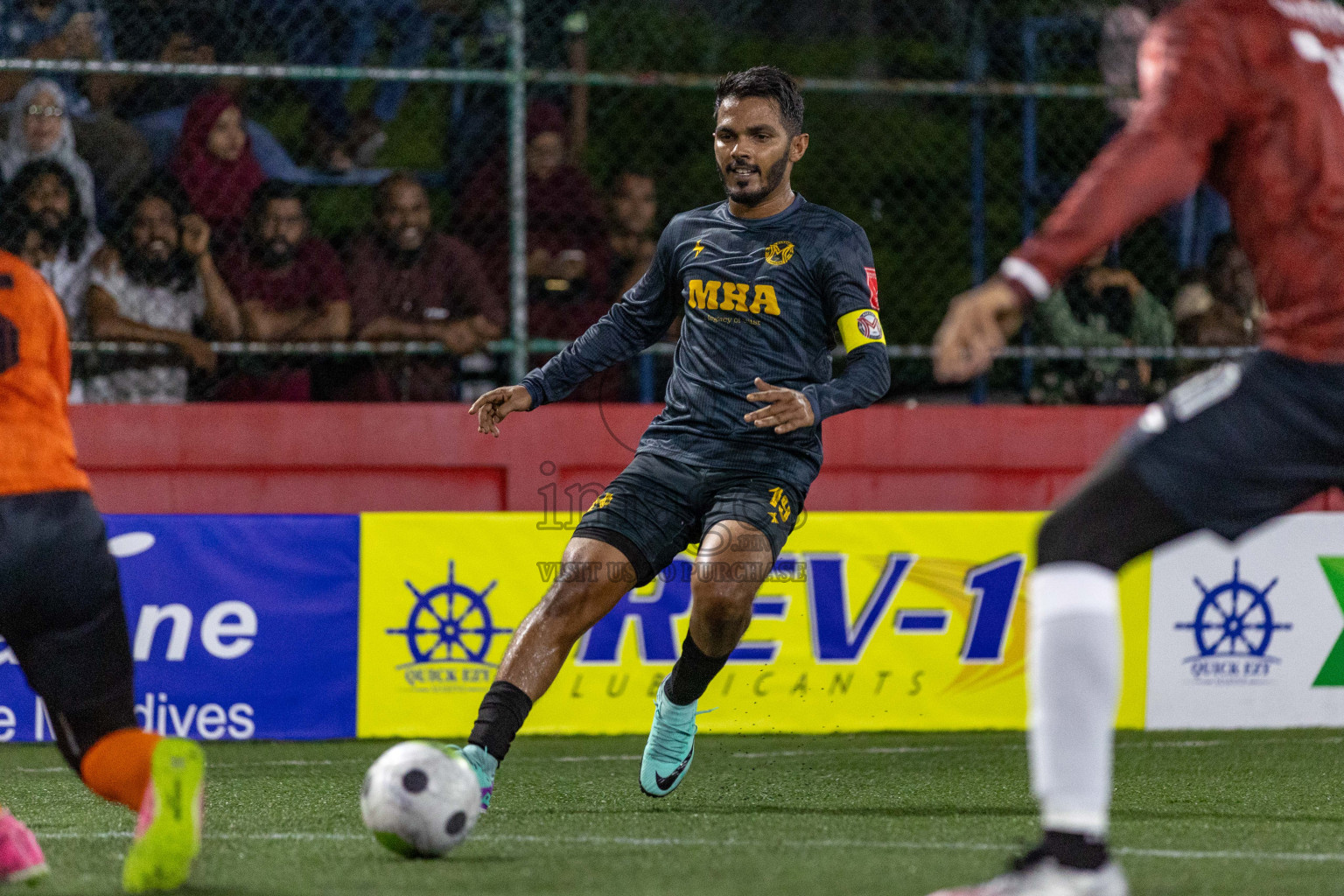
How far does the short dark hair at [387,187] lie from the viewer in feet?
27.1

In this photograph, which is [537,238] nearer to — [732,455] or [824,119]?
[824,119]

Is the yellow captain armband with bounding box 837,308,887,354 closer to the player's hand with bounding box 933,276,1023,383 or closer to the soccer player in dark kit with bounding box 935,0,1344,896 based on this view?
the soccer player in dark kit with bounding box 935,0,1344,896

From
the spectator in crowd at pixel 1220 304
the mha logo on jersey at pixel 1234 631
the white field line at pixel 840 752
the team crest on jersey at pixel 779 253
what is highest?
the team crest on jersey at pixel 779 253

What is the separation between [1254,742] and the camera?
6980mm

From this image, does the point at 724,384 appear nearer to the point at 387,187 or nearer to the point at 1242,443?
the point at 1242,443

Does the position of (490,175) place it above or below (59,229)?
above

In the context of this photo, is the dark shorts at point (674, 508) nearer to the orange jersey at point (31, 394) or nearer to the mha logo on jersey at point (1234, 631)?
the orange jersey at point (31, 394)

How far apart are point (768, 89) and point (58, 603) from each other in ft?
8.56

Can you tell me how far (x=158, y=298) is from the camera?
8008mm

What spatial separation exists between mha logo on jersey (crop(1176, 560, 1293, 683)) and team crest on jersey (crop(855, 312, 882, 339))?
330cm

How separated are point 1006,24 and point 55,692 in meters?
6.93

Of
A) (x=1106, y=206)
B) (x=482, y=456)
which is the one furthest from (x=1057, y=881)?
(x=482, y=456)

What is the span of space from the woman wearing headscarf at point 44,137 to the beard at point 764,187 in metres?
4.05

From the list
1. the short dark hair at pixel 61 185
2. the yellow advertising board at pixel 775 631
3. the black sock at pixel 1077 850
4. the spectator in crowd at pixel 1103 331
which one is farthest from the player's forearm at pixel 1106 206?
the short dark hair at pixel 61 185
